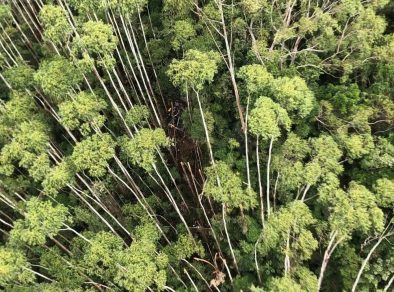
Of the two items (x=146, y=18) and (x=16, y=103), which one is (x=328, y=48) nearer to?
(x=146, y=18)

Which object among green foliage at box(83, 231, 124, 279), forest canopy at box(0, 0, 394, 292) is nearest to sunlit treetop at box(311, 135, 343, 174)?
forest canopy at box(0, 0, 394, 292)

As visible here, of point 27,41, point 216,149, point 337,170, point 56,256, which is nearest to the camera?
point 337,170

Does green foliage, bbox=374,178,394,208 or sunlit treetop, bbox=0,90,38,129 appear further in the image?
sunlit treetop, bbox=0,90,38,129

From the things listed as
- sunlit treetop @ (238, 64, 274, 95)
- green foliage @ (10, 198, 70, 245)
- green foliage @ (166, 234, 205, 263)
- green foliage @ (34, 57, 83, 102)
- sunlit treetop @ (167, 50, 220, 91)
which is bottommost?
green foliage @ (166, 234, 205, 263)

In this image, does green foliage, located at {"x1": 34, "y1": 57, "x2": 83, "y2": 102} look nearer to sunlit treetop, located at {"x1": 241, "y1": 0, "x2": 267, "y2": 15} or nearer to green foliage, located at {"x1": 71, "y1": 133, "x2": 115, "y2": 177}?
green foliage, located at {"x1": 71, "y1": 133, "x2": 115, "y2": 177}

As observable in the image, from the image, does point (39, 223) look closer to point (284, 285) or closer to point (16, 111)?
point (16, 111)

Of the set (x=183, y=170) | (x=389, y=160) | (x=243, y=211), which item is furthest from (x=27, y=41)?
(x=389, y=160)

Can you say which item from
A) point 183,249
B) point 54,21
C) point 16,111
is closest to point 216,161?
point 183,249
